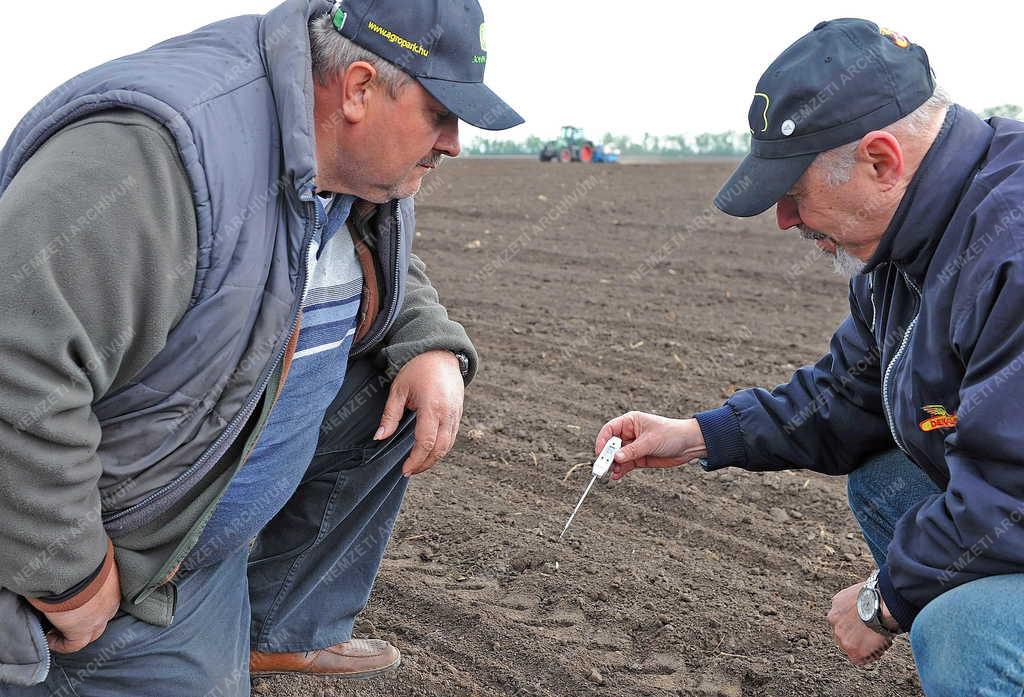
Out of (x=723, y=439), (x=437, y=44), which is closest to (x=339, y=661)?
(x=723, y=439)

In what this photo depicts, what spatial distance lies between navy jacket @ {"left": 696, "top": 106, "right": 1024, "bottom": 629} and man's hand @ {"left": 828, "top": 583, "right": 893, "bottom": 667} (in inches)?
4.0

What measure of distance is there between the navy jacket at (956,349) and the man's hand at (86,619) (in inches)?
62.9

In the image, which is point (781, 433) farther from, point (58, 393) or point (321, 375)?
point (58, 393)

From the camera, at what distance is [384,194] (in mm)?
2244

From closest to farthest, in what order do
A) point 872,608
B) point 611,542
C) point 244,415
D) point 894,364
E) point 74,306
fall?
point 74,306, point 244,415, point 872,608, point 894,364, point 611,542

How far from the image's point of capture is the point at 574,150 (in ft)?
102

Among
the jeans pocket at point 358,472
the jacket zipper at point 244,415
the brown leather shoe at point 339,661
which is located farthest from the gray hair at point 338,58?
the brown leather shoe at point 339,661

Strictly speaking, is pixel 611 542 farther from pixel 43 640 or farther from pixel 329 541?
pixel 43 640

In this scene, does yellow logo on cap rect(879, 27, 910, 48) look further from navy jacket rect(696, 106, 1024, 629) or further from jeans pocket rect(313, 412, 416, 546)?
jeans pocket rect(313, 412, 416, 546)

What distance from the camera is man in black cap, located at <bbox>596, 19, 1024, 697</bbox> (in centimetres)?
189

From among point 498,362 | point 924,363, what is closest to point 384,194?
point 924,363

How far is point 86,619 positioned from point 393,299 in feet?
3.31

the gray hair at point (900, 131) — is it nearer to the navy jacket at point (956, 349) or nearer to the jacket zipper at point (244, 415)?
the navy jacket at point (956, 349)

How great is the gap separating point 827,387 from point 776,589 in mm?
786
